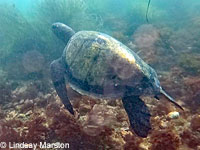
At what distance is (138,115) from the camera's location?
10.5ft

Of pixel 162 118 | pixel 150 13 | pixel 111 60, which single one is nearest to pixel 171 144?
pixel 162 118

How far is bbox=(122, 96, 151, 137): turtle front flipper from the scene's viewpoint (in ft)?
10.0

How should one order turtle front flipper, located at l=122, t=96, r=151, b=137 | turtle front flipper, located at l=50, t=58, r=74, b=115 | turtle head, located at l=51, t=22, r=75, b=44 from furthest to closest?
1. turtle head, located at l=51, t=22, r=75, b=44
2. turtle front flipper, located at l=50, t=58, r=74, b=115
3. turtle front flipper, located at l=122, t=96, r=151, b=137

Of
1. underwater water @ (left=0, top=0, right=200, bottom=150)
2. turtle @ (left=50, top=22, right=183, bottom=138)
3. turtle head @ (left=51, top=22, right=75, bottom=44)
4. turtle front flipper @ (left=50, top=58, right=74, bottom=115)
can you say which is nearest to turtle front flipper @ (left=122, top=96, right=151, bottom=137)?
turtle @ (left=50, top=22, right=183, bottom=138)

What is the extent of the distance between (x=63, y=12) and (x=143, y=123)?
7060mm

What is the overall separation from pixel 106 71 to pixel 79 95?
1508 mm

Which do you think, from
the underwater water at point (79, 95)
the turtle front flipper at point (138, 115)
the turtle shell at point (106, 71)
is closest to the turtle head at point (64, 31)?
the underwater water at point (79, 95)

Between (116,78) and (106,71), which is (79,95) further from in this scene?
(116,78)

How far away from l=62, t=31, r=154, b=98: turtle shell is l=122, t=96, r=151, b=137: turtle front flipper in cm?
16

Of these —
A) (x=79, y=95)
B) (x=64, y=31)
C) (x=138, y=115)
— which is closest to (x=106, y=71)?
(x=138, y=115)

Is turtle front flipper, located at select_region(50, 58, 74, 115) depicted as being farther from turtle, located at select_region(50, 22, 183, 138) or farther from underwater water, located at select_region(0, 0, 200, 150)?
underwater water, located at select_region(0, 0, 200, 150)

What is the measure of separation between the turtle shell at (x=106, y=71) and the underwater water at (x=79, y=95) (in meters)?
0.04

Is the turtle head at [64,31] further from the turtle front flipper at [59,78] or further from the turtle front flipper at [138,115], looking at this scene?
the turtle front flipper at [138,115]

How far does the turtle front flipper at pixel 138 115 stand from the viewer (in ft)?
→ 10.0
